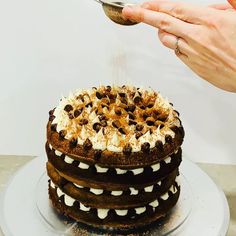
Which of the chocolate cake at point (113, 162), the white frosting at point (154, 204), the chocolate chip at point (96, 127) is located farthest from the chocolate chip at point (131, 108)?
the white frosting at point (154, 204)

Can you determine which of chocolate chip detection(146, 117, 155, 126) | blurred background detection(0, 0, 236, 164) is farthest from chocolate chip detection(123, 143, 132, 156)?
blurred background detection(0, 0, 236, 164)

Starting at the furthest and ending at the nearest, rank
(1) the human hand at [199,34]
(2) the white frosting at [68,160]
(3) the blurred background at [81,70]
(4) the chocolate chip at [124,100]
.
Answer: (3) the blurred background at [81,70] < (4) the chocolate chip at [124,100] < (2) the white frosting at [68,160] < (1) the human hand at [199,34]

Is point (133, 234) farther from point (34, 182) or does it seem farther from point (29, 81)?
point (29, 81)

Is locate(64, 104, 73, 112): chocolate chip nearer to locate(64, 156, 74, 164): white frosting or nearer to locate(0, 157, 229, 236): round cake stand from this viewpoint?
locate(64, 156, 74, 164): white frosting

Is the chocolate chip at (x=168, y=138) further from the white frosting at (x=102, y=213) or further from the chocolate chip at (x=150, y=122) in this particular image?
the white frosting at (x=102, y=213)

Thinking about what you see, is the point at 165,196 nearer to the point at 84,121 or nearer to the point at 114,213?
the point at 114,213
